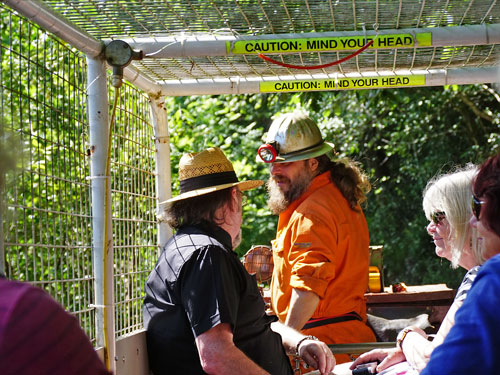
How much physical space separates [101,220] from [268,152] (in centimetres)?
155

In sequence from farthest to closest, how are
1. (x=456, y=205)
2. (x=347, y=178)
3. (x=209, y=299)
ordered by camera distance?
(x=347, y=178) → (x=456, y=205) → (x=209, y=299)

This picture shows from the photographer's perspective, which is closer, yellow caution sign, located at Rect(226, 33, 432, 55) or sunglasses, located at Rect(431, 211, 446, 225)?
sunglasses, located at Rect(431, 211, 446, 225)

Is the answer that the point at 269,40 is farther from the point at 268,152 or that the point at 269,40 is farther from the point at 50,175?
the point at 268,152

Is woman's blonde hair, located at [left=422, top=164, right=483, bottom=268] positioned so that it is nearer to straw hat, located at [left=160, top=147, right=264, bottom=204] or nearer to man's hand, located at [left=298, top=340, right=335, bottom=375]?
man's hand, located at [left=298, top=340, right=335, bottom=375]

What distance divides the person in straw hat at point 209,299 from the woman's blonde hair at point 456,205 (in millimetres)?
811

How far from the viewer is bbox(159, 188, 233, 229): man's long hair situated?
3.33m

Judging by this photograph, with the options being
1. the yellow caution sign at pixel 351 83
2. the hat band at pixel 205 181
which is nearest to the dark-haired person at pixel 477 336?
the hat band at pixel 205 181

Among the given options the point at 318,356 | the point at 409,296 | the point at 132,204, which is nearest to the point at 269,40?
the point at 132,204

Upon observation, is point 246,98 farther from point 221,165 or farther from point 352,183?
point 221,165

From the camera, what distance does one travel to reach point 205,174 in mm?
3438

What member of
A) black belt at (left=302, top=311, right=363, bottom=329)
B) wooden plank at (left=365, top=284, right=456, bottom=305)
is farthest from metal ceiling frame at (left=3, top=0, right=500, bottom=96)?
wooden plank at (left=365, top=284, right=456, bottom=305)

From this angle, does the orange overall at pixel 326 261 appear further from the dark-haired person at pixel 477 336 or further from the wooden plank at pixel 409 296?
the dark-haired person at pixel 477 336

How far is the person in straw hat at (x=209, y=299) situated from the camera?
112 inches

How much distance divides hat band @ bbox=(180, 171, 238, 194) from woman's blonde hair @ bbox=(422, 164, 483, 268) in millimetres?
929
